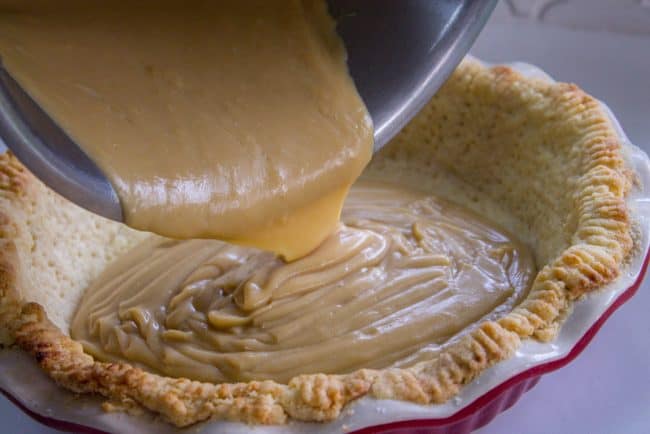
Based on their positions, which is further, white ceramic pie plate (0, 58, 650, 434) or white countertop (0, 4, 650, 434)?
white countertop (0, 4, 650, 434)

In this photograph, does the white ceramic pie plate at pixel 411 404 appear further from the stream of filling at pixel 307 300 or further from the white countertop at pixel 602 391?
the stream of filling at pixel 307 300

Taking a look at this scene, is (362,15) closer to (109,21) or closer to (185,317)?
(109,21)

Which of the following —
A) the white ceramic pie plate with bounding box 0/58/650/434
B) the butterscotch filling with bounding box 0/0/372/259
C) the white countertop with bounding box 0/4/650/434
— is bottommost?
the white countertop with bounding box 0/4/650/434

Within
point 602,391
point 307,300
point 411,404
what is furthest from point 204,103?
point 602,391

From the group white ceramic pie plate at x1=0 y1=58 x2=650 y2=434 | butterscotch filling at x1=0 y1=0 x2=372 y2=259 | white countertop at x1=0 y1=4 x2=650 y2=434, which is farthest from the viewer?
white countertop at x1=0 y1=4 x2=650 y2=434

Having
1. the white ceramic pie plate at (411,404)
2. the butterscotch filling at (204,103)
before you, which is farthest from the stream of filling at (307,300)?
the white ceramic pie plate at (411,404)

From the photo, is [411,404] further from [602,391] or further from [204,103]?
[204,103]

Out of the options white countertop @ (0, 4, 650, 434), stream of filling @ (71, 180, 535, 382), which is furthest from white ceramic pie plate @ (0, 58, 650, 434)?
stream of filling @ (71, 180, 535, 382)

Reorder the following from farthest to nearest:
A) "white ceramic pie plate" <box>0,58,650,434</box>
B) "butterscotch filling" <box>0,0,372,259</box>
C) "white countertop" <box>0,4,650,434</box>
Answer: "white countertop" <box>0,4,650,434</box>
"butterscotch filling" <box>0,0,372,259</box>
"white ceramic pie plate" <box>0,58,650,434</box>

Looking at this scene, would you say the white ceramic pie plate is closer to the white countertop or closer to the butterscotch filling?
the white countertop
